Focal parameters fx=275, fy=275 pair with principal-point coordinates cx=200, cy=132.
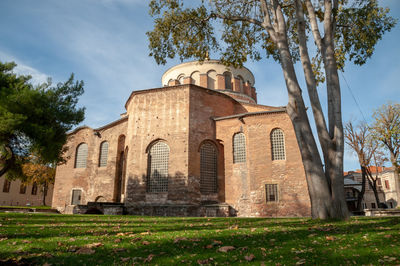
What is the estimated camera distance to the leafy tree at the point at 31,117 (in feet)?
47.1

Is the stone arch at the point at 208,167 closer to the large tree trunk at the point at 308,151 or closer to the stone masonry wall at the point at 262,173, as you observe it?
the stone masonry wall at the point at 262,173

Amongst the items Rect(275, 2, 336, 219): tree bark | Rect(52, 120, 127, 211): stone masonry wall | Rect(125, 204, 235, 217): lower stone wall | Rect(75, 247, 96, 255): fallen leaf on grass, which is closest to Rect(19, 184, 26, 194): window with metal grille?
Rect(52, 120, 127, 211): stone masonry wall

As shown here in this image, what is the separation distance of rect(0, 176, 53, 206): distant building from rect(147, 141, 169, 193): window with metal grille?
25.3 m

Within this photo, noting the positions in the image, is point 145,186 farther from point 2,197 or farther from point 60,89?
point 2,197

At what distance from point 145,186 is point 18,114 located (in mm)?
10057

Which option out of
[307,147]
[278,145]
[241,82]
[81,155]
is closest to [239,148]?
[278,145]

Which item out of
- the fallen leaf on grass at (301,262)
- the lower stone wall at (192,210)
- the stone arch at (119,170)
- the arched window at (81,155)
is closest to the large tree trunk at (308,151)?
the fallen leaf on grass at (301,262)

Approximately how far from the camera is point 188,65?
31.6 metres

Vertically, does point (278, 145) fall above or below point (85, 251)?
above

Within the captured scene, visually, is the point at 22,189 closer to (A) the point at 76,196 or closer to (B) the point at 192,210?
(A) the point at 76,196

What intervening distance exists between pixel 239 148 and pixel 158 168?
21.9 feet

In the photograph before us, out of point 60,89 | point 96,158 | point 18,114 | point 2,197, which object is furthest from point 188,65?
point 2,197

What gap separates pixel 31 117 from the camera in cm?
1521

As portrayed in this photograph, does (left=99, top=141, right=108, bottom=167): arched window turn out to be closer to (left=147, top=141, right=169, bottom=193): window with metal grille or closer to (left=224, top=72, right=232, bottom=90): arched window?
(left=147, top=141, right=169, bottom=193): window with metal grille
